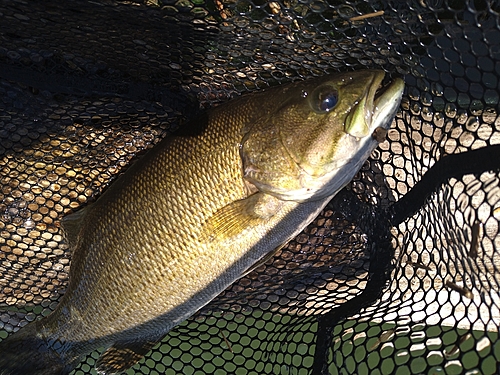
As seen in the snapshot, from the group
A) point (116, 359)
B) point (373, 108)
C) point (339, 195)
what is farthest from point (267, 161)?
point (116, 359)

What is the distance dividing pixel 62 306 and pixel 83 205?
0.71 m

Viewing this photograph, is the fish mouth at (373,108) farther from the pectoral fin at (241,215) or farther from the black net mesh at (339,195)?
the pectoral fin at (241,215)

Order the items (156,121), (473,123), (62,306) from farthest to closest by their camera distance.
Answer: (156,121) → (62,306) → (473,123)

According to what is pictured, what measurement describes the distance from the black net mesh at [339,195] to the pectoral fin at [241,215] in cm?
70

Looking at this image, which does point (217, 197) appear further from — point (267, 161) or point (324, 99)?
point (324, 99)

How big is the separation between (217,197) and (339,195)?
2.99 feet

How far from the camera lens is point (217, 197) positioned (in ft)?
8.71

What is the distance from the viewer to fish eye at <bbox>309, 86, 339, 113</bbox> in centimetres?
261

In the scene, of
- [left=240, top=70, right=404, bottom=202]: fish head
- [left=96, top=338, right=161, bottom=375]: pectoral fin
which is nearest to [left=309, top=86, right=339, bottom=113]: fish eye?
[left=240, top=70, right=404, bottom=202]: fish head

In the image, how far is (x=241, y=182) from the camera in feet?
8.87

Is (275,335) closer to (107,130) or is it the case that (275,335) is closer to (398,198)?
(398,198)

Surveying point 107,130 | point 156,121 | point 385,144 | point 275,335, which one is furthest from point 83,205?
point 385,144

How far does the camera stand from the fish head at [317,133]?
2539 mm

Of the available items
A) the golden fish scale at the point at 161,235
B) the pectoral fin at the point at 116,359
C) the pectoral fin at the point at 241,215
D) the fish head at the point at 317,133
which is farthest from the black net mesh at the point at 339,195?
the pectoral fin at the point at 241,215
